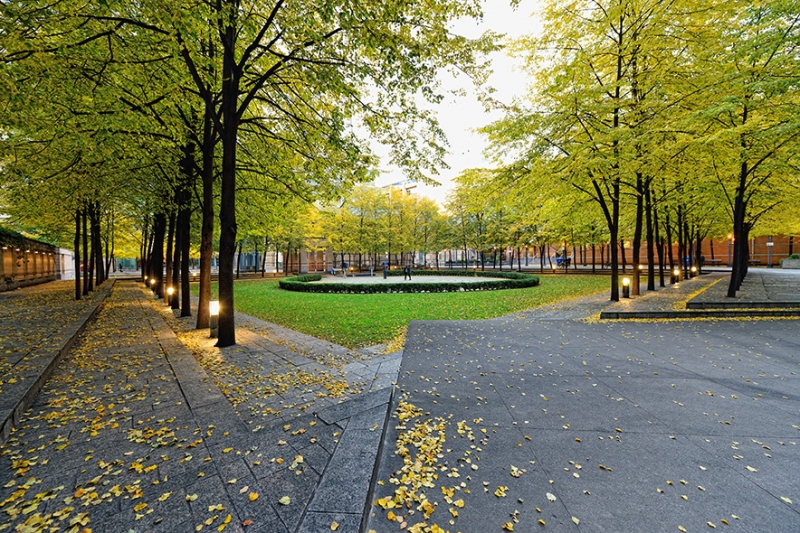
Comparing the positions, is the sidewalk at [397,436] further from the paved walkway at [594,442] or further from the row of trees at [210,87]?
the row of trees at [210,87]

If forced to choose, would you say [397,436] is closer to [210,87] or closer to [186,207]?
[210,87]

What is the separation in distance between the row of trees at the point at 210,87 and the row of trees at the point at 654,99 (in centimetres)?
360

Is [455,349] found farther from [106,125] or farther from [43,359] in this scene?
[106,125]

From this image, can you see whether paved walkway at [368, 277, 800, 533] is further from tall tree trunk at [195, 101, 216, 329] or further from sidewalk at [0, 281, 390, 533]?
tall tree trunk at [195, 101, 216, 329]

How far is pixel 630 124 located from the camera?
10.5m

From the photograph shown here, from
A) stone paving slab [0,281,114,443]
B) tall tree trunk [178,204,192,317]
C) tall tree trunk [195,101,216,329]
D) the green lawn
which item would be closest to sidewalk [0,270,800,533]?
stone paving slab [0,281,114,443]

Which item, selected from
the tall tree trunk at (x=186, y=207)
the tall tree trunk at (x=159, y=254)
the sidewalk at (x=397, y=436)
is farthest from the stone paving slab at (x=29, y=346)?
the tall tree trunk at (x=159, y=254)

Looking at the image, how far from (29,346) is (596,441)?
31.9 feet

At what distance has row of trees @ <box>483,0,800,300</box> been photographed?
28.7ft

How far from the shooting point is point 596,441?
10.2 feet

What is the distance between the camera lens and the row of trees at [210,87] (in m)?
5.47

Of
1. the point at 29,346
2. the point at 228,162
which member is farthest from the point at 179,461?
the point at 29,346

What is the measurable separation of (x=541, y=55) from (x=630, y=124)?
13.1 ft

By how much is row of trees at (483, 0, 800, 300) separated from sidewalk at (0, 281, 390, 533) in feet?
30.3
